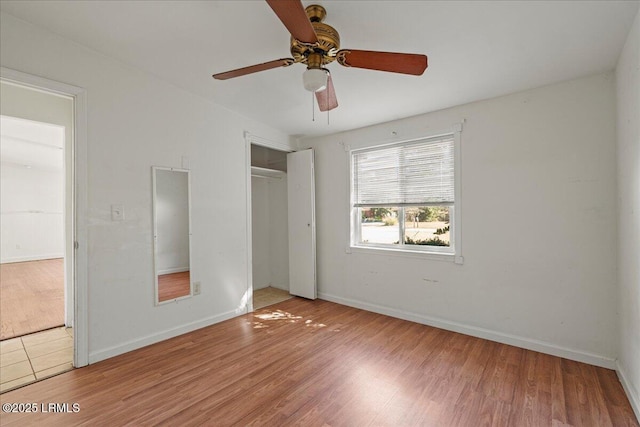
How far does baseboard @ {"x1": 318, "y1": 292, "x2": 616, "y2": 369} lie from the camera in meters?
2.37

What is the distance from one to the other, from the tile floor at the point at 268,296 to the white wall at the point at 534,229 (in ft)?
5.97

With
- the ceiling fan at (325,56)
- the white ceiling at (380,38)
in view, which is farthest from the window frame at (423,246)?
the ceiling fan at (325,56)

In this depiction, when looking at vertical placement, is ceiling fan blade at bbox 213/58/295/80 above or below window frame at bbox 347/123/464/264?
above

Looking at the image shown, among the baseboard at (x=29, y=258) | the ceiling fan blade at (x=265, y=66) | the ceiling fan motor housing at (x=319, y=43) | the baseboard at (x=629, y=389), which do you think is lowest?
the baseboard at (x=629, y=389)

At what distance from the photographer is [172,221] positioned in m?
2.92

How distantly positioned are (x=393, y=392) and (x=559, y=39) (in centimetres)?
273

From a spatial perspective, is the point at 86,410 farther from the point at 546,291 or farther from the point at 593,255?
the point at 593,255

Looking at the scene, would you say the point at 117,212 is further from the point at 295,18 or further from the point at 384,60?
the point at 384,60

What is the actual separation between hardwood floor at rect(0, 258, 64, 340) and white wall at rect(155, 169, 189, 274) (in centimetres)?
162

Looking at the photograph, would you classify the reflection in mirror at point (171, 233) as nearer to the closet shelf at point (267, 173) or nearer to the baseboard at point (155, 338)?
the baseboard at point (155, 338)

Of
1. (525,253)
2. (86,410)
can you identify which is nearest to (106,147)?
(86,410)

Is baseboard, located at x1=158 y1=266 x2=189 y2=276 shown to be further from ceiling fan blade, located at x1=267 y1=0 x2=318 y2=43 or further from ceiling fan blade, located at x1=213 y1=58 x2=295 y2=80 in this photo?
ceiling fan blade, located at x1=267 y1=0 x2=318 y2=43

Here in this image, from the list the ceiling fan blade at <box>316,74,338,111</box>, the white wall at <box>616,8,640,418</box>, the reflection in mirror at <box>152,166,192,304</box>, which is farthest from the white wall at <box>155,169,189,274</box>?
the white wall at <box>616,8,640,418</box>

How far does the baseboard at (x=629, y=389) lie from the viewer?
1.75m
